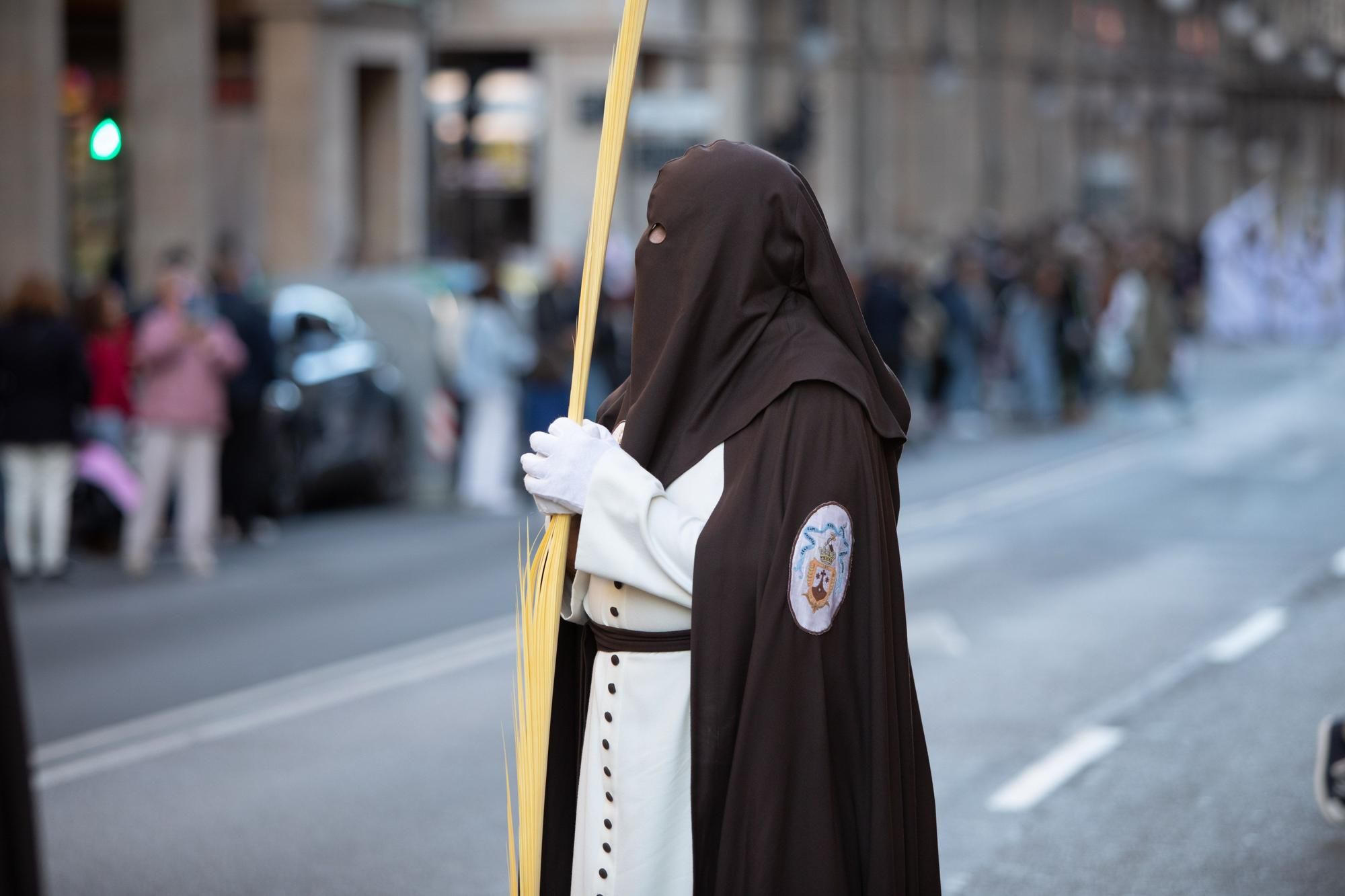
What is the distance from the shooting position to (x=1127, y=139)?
6353 cm

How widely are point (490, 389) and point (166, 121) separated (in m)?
7.66

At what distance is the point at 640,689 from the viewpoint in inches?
142

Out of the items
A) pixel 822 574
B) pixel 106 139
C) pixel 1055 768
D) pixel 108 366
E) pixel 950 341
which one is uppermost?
pixel 106 139

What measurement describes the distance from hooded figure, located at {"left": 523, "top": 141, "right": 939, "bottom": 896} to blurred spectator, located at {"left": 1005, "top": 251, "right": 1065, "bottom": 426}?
21.8m

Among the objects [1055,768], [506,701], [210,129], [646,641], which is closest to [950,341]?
[210,129]

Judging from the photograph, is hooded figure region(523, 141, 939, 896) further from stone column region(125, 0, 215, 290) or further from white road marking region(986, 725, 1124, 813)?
stone column region(125, 0, 215, 290)

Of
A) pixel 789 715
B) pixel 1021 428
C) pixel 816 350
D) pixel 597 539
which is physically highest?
pixel 816 350

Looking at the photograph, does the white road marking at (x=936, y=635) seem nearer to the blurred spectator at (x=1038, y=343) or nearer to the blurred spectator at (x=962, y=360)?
the blurred spectator at (x=962, y=360)

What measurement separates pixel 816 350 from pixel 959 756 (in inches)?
195

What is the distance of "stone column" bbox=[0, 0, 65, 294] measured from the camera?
64.3 feet

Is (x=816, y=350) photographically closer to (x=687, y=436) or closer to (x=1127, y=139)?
(x=687, y=436)

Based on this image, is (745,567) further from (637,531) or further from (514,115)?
(514,115)

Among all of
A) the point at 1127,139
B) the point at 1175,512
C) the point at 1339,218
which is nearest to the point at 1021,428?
the point at 1175,512

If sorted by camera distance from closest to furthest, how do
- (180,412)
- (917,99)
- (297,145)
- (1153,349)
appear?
(180,412) → (1153,349) → (297,145) → (917,99)
